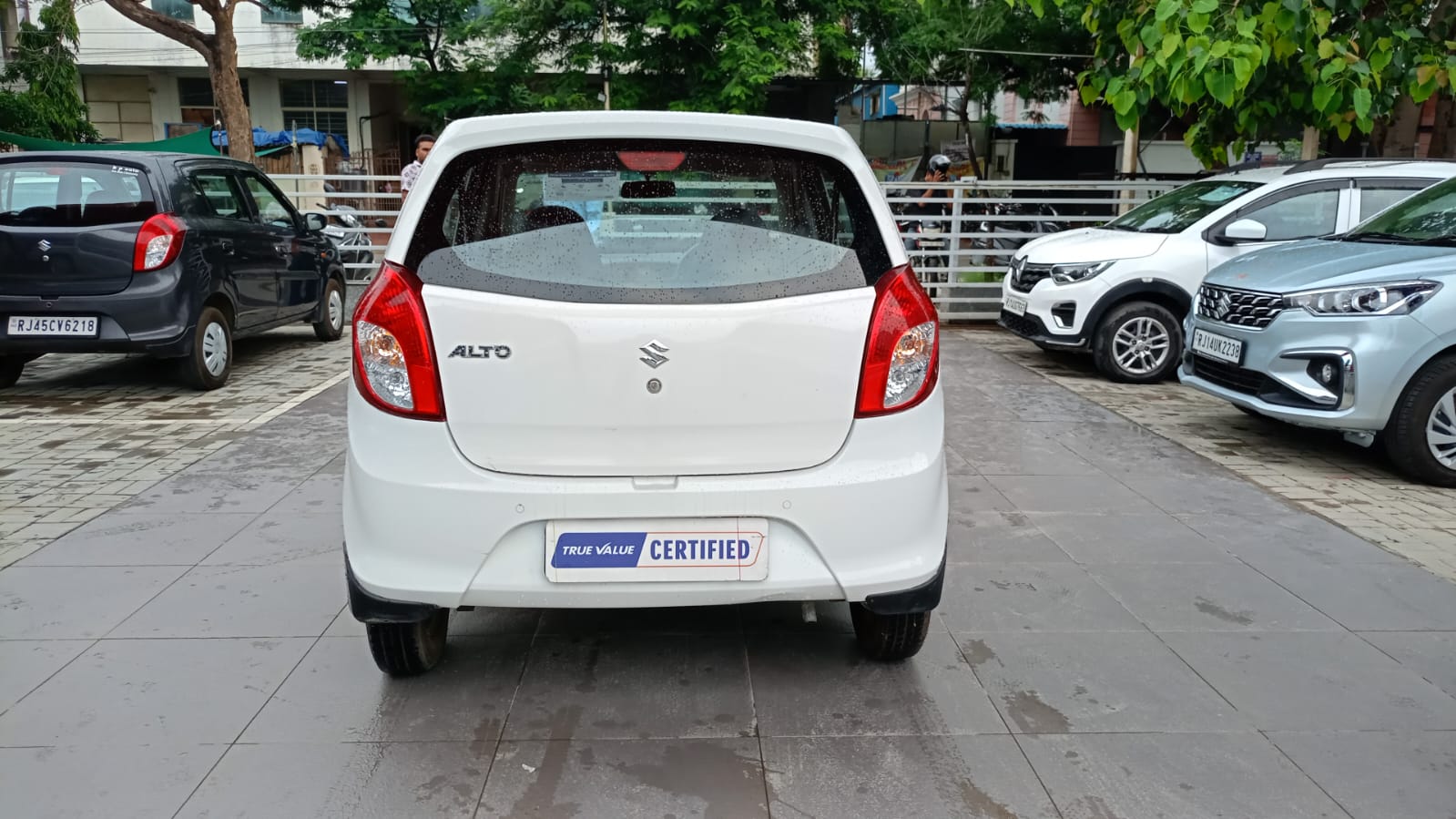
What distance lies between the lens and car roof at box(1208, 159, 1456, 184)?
841 cm

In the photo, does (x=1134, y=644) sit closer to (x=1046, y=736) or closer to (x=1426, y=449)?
(x=1046, y=736)

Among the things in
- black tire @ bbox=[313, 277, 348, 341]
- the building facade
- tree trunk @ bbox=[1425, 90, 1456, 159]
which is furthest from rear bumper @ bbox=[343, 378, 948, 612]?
the building facade

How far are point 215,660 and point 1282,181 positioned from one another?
322 inches

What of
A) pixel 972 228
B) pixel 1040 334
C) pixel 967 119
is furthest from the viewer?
pixel 967 119

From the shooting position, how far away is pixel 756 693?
3383mm

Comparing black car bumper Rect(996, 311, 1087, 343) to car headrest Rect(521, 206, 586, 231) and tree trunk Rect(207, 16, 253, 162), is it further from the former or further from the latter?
tree trunk Rect(207, 16, 253, 162)

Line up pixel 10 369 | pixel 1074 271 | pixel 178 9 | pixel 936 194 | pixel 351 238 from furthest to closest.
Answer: pixel 178 9, pixel 351 238, pixel 936 194, pixel 1074 271, pixel 10 369

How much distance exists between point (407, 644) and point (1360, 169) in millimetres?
8083

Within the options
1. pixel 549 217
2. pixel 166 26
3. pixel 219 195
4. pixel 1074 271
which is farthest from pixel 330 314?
pixel 166 26

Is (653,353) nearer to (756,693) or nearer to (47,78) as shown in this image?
(756,693)

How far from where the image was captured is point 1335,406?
592cm

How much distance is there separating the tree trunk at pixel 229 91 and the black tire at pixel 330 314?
6754 mm

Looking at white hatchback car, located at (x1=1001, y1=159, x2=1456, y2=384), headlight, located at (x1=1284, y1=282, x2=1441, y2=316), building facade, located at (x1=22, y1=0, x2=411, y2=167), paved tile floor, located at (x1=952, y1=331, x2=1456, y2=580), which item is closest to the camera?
paved tile floor, located at (x1=952, y1=331, x2=1456, y2=580)

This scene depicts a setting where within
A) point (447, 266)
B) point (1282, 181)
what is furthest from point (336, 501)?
point (1282, 181)
